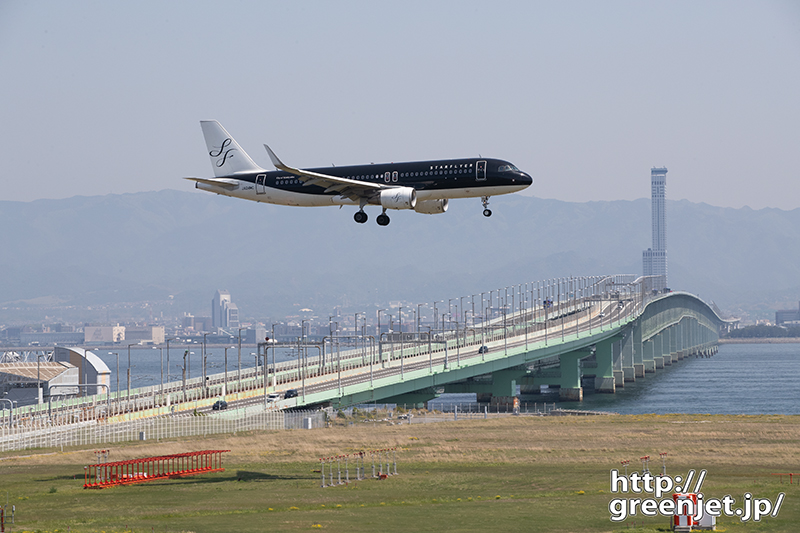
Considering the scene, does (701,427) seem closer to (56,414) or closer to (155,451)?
(155,451)

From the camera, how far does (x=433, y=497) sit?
5184 centimetres

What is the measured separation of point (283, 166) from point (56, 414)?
198 ft

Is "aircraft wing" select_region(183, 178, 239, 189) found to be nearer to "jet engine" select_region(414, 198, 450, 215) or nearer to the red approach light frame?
"jet engine" select_region(414, 198, 450, 215)

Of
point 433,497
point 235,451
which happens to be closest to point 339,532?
point 433,497

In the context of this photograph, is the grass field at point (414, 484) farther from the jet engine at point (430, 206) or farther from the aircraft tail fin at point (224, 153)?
the aircraft tail fin at point (224, 153)

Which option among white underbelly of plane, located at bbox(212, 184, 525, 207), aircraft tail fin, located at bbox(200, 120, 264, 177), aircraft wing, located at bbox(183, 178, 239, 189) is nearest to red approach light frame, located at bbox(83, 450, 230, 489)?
white underbelly of plane, located at bbox(212, 184, 525, 207)

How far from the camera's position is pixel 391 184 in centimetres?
6981

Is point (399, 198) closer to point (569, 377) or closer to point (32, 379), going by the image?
point (32, 379)

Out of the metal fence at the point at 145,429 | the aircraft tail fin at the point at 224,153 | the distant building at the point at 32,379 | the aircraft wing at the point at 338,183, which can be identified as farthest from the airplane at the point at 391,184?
the distant building at the point at 32,379

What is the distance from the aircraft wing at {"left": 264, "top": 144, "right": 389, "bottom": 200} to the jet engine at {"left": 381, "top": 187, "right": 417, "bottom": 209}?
1.67 metres

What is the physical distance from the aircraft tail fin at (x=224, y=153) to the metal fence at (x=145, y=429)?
22002 millimetres

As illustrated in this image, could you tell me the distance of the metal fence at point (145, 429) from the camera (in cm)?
8238

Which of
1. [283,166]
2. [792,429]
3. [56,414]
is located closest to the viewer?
[283,166]

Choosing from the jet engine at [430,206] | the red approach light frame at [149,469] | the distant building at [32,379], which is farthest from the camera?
the distant building at [32,379]
